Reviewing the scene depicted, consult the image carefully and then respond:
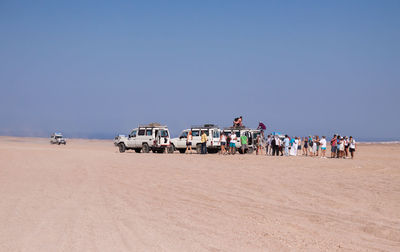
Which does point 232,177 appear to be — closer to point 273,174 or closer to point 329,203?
point 273,174

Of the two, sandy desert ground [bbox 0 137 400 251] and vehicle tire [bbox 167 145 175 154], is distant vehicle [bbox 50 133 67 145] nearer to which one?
vehicle tire [bbox 167 145 175 154]

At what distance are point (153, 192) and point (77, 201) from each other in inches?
91.0

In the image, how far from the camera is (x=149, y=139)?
118ft

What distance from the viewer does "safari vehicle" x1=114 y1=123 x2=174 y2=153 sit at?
35.8 m

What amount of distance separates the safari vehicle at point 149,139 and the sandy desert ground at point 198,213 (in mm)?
17721

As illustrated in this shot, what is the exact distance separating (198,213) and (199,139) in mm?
25605

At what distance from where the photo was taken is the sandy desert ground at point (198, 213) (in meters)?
7.69

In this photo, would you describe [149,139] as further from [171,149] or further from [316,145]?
[316,145]

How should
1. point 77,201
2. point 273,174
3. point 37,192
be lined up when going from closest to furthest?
1. point 77,201
2. point 37,192
3. point 273,174

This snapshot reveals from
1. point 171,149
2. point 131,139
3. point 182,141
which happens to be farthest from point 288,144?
point 131,139

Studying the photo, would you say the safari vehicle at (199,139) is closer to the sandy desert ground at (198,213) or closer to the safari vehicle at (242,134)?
the safari vehicle at (242,134)

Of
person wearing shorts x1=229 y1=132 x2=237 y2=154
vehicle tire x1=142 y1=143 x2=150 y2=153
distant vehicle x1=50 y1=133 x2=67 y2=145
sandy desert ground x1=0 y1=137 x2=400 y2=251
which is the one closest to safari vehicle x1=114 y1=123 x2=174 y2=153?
vehicle tire x1=142 y1=143 x2=150 y2=153

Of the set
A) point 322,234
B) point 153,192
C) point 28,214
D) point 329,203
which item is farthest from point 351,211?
point 28,214

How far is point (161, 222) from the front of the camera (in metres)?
9.30
